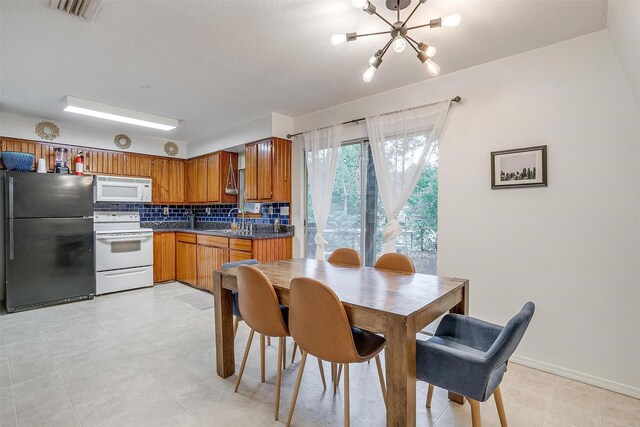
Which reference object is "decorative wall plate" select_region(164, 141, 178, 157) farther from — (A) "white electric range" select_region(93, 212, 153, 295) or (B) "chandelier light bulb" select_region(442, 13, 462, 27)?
(B) "chandelier light bulb" select_region(442, 13, 462, 27)

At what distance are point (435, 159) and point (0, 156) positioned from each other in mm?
5329

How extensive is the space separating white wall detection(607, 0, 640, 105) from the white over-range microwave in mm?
5785

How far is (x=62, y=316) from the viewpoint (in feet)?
11.9

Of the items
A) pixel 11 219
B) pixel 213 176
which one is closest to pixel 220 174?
pixel 213 176

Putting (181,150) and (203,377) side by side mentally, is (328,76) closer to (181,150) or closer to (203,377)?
(203,377)

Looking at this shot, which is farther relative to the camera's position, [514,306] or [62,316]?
[62,316]

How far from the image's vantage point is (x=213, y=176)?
17.0 ft

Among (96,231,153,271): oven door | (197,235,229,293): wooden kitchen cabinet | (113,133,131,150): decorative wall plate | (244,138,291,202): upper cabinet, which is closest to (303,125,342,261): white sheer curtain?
(244,138,291,202): upper cabinet

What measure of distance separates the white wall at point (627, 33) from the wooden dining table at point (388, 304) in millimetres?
1640

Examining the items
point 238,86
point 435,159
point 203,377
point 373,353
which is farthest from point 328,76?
point 203,377

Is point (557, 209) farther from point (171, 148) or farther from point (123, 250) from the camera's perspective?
point (171, 148)

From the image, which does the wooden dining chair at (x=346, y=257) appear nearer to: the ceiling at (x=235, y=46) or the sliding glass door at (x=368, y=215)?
the sliding glass door at (x=368, y=215)

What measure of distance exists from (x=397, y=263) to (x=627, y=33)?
1.97 m

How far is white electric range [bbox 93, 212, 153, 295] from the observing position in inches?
175
